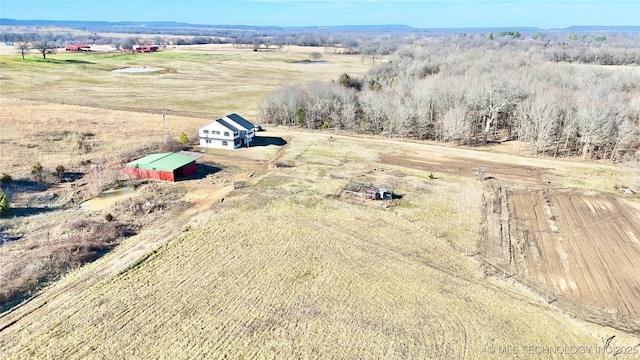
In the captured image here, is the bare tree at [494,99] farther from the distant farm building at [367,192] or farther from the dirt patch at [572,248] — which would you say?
the distant farm building at [367,192]

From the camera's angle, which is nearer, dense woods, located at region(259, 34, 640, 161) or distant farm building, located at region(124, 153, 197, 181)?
distant farm building, located at region(124, 153, 197, 181)

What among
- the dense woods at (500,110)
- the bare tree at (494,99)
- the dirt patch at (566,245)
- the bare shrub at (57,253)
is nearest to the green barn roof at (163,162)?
the bare shrub at (57,253)

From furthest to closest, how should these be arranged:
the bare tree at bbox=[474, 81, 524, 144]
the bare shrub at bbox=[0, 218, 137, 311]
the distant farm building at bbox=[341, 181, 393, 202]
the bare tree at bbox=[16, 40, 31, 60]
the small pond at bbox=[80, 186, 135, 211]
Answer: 1. the bare tree at bbox=[16, 40, 31, 60]
2. the bare tree at bbox=[474, 81, 524, 144]
3. the distant farm building at bbox=[341, 181, 393, 202]
4. the small pond at bbox=[80, 186, 135, 211]
5. the bare shrub at bbox=[0, 218, 137, 311]

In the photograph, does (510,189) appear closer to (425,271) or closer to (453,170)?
(453,170)

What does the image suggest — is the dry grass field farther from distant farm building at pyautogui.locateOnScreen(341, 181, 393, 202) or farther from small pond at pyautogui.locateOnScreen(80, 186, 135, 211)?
small pond at pyautogui.locateOnScreen(80, 186, 135, 211)

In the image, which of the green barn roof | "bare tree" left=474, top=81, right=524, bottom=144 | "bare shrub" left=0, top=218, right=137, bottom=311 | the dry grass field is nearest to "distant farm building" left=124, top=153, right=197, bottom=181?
the green barn roof

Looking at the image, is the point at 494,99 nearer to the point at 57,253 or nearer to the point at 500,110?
the point at 500,110

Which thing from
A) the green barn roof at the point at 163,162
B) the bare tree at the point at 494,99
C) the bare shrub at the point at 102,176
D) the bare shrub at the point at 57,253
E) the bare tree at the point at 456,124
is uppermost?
the bare tree at the point at 494,99

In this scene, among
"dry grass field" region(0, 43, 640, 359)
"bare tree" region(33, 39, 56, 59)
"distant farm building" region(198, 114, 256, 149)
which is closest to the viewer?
"dry grass field" region(0, 43, 640, 359)
